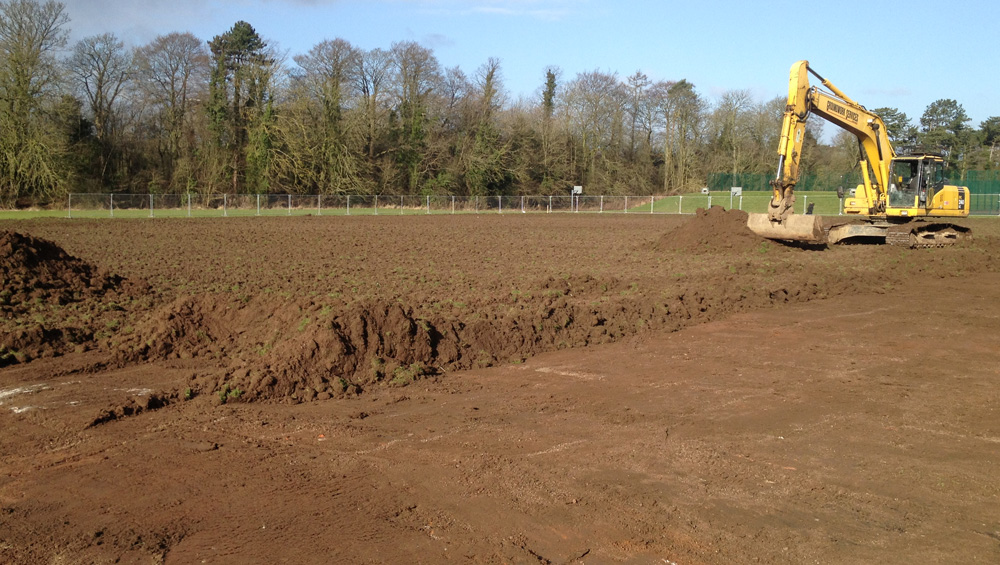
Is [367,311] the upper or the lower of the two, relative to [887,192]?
lower

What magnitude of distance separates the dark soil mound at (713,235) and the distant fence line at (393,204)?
23.5 meters

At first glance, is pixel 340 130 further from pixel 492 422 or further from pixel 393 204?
pixel 492 422

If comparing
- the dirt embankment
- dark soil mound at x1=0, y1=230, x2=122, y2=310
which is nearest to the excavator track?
the dirt embankment

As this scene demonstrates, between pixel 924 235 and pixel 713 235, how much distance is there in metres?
7.66

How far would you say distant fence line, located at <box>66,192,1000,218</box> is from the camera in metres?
49.5

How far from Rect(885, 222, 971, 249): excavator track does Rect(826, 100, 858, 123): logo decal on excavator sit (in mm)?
4120

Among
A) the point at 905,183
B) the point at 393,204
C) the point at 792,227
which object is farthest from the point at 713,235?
the point at 393,204

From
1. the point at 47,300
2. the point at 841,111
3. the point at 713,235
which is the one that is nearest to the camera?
the point at 47,300

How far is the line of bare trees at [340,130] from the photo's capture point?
52500 millimetres

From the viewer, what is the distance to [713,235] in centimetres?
2550

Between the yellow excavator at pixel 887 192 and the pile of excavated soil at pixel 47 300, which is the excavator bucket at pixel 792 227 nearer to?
the yellow excavator at pixel 887 192

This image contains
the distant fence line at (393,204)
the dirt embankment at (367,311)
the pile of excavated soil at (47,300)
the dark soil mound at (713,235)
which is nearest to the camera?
the dirt embankment at (367,311)

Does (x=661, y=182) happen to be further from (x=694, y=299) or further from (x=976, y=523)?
(x=976, y=523)

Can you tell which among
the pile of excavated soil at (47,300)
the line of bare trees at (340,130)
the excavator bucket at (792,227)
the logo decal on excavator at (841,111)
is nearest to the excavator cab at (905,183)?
the logo decal on excavator at (841,111)
